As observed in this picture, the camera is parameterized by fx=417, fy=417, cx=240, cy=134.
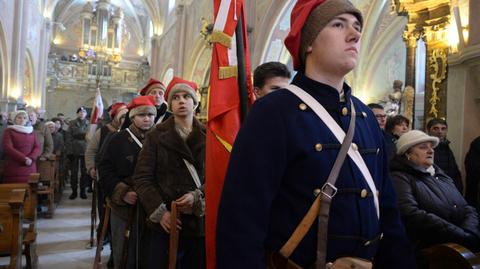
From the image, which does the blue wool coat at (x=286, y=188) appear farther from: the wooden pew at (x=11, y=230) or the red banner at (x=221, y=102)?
the wooden pew at (x=11, y=230)

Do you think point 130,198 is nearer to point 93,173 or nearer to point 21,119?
point 93,173

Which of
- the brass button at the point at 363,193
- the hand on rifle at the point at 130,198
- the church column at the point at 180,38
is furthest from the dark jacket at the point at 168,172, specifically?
the church column at the point at 180,38

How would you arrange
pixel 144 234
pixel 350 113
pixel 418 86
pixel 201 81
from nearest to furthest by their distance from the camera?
pixel 350 113 → pixel 144 234 → pixel 418 86 → pixel 201 81

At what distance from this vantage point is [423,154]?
2982 mm

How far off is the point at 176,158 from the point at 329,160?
1443 millimetres

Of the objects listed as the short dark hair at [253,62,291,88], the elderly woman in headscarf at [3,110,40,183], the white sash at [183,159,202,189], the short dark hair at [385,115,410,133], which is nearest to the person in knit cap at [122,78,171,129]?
the white sash at [183,159,202,189]

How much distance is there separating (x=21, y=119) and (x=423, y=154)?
5801 millimetres

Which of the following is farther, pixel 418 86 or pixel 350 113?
pixel 418 86

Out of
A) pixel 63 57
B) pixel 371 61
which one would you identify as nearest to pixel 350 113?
pixel 371 61

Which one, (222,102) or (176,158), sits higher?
(222,102)

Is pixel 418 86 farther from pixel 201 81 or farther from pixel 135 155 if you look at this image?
pixel 201 81

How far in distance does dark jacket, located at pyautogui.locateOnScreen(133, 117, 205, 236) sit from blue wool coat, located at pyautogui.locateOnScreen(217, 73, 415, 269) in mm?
1300

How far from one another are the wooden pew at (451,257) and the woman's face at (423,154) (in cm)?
62

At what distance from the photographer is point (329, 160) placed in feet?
4.21
